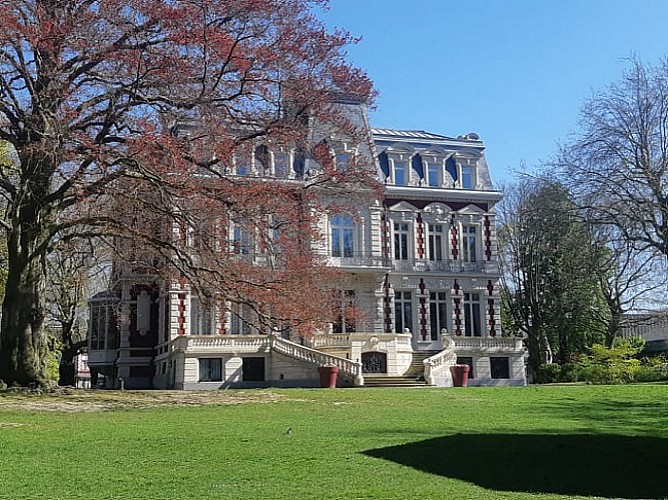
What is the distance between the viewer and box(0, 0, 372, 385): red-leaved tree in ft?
60.6

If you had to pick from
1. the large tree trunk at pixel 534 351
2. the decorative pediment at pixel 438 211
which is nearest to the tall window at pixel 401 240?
the decorative pediment at pixel 438 211

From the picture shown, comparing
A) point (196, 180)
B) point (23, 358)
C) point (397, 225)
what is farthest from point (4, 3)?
point (397, 225)

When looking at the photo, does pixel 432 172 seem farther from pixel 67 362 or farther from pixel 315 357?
pixel 67 362

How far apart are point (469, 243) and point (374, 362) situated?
34.6 feet

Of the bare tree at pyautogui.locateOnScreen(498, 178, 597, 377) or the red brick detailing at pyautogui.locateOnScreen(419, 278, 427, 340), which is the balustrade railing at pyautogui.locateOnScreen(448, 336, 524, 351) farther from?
the bare tree at pyautogui.locateOnScreen(498, 178, 597, 377)

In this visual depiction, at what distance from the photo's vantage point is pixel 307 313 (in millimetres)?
→ 20141

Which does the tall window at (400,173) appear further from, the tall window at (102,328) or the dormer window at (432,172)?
the tall window at (102,328)

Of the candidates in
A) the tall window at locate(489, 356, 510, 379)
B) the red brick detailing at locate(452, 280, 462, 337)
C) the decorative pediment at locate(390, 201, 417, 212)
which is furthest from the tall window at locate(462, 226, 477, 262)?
the tall window at locate(489, 356, 510, 379)

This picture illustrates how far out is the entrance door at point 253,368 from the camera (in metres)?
35.3

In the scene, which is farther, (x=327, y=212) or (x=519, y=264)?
(x=519, y=264)

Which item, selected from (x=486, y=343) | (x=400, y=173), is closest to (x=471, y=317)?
(x=486, y=343)

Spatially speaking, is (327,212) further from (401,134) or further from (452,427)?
(401,134)

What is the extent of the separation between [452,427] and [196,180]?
A: 9.18 m

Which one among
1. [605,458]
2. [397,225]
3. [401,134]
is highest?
[401,134]
